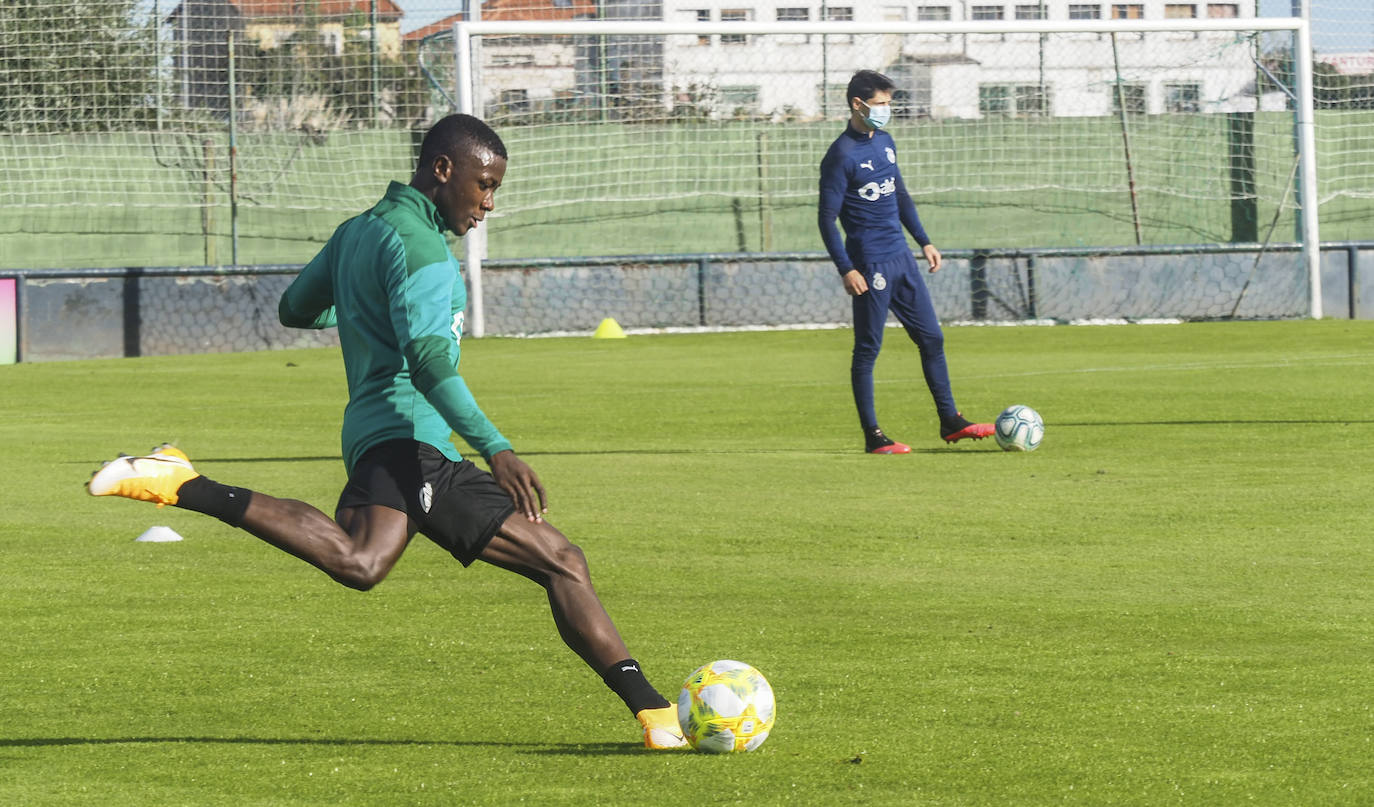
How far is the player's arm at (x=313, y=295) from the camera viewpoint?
5.61 meters

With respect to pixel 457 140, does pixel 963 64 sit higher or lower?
higher

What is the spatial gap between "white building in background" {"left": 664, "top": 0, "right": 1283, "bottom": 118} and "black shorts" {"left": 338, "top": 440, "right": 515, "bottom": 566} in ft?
72.0

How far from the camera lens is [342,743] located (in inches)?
201

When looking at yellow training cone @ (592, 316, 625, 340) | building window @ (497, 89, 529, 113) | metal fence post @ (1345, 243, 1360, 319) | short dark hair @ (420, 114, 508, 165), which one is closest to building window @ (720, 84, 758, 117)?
building window @ (497, 89, 529, 113)

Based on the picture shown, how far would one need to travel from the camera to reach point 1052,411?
14172mm

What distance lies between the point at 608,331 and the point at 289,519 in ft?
61.8

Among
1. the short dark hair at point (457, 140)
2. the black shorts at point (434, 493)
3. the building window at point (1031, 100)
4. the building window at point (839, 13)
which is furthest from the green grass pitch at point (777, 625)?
the building window at point (839, 13)

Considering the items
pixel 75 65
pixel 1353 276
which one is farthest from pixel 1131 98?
pixel 75 65

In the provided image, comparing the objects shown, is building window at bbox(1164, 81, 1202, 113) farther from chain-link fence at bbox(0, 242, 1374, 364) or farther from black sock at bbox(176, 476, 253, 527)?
black sock at bbox(176, 476, 253, 527)

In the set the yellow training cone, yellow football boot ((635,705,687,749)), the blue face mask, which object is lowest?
yellow football boot ((635,705,687,749))

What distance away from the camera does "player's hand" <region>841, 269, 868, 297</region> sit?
1195cm

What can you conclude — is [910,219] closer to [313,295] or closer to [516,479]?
[313,295]

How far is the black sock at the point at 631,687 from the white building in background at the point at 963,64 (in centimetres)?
2218

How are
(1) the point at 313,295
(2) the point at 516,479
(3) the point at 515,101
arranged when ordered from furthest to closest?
(3) the point at 515,101
(1) the point at 313,295
(2) the point at 516,479
